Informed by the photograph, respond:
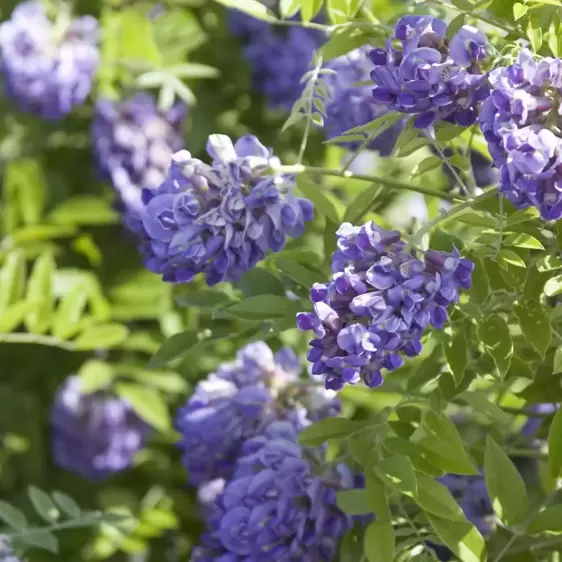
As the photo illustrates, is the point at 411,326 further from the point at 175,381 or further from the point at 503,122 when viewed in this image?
the point at 175,381

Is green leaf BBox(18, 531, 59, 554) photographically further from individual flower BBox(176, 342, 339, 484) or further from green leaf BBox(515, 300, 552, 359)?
green leaf BBox(515, 300, 552, 359)

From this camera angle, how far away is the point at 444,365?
34.2 inches

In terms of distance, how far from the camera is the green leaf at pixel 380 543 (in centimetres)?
74

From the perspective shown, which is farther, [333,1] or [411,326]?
[333,1]

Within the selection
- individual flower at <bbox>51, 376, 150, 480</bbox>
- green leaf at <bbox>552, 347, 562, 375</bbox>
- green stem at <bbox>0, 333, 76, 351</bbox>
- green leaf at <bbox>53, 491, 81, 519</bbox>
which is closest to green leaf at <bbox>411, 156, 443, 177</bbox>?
green leaf at <bbox>552, 347, 562, 375</bbox>

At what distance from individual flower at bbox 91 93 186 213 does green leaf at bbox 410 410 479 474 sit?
34.1 inches

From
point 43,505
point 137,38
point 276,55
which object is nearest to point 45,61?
point 137,38

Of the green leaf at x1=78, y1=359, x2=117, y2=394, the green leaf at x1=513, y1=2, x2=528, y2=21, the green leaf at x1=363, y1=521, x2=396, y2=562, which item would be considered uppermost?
the green leaf at x1=513, y1=2, x2=528, y2=21

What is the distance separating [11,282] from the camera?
52.2 inches

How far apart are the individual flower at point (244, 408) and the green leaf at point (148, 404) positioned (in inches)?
15.3

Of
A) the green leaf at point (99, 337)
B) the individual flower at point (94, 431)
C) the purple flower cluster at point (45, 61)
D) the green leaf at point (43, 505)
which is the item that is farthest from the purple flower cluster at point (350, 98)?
the individual flower at point (94, 431)

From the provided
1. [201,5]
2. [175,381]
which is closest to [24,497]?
[175,381]

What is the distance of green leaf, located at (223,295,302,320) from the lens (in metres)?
0.80

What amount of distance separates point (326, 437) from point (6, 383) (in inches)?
38.0
